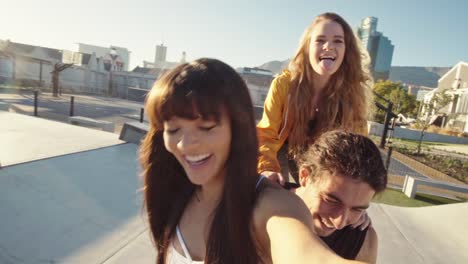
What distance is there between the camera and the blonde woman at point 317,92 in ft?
6.66

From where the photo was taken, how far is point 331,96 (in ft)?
6.89

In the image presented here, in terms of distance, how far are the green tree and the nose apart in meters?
28.1

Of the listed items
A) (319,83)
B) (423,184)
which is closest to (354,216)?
(319,83)

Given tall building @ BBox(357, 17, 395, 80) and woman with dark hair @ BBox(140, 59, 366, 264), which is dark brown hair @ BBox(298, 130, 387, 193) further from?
tall building @ BBox(357, 17, 395, 80)

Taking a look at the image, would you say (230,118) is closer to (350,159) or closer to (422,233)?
(350,159)

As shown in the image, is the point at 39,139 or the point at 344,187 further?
the point at 39,139

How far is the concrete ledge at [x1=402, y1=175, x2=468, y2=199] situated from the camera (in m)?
7.10

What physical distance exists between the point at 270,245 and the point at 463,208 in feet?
18.8

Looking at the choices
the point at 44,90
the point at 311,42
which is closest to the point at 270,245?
the point at 311,42

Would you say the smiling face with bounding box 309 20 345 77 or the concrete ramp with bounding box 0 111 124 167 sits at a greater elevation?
the smiling face with bounding box 309 20 345 77

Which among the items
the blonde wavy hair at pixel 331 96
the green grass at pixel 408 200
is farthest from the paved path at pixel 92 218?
the blonde wavy hair at pixel 331 96

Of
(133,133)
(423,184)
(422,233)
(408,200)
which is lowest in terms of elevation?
(408,200)

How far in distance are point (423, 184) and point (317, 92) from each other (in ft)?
21.6

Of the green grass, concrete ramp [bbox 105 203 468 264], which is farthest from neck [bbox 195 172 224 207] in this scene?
the green grass
